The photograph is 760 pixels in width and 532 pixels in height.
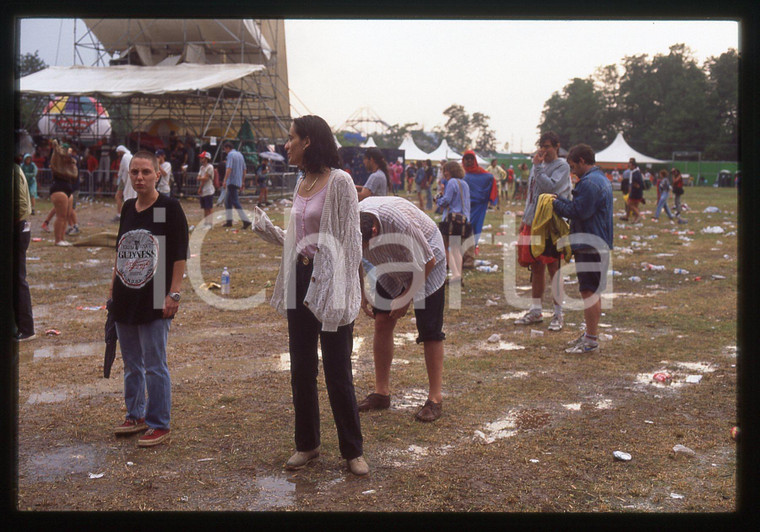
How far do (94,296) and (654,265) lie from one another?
8.91m

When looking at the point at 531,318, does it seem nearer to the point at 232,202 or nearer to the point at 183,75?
the point at 232,202

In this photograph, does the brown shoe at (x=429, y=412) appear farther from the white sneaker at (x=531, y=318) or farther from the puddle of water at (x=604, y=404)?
the white sneaker at (x=531, y=318)

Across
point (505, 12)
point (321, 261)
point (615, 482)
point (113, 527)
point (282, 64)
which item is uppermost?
point (282, 64)

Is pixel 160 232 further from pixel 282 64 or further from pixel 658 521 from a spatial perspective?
pixel 282 64

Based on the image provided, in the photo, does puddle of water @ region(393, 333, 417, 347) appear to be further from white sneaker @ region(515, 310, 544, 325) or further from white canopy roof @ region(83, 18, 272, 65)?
white canopy roof @ region(83, 18, 272, 65)

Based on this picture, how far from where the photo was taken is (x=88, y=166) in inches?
953

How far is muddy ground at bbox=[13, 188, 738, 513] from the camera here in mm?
3732

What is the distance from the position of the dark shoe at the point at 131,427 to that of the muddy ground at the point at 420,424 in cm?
7

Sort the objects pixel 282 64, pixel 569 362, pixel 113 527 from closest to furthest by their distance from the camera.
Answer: pixel 113 527 → pixel 569 362 → pixel 282 64

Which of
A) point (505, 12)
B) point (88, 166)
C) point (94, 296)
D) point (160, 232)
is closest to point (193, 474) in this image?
point (160, 232)

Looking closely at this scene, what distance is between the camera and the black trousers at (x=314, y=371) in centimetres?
396

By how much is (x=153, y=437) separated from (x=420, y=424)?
1750 mm

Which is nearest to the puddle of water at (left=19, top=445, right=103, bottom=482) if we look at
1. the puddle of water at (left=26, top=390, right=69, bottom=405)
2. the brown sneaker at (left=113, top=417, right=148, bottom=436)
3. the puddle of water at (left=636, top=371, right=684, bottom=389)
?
the brown sneaker at (left=113, top=417, right=148, bottom=436)

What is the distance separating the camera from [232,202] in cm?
1655
